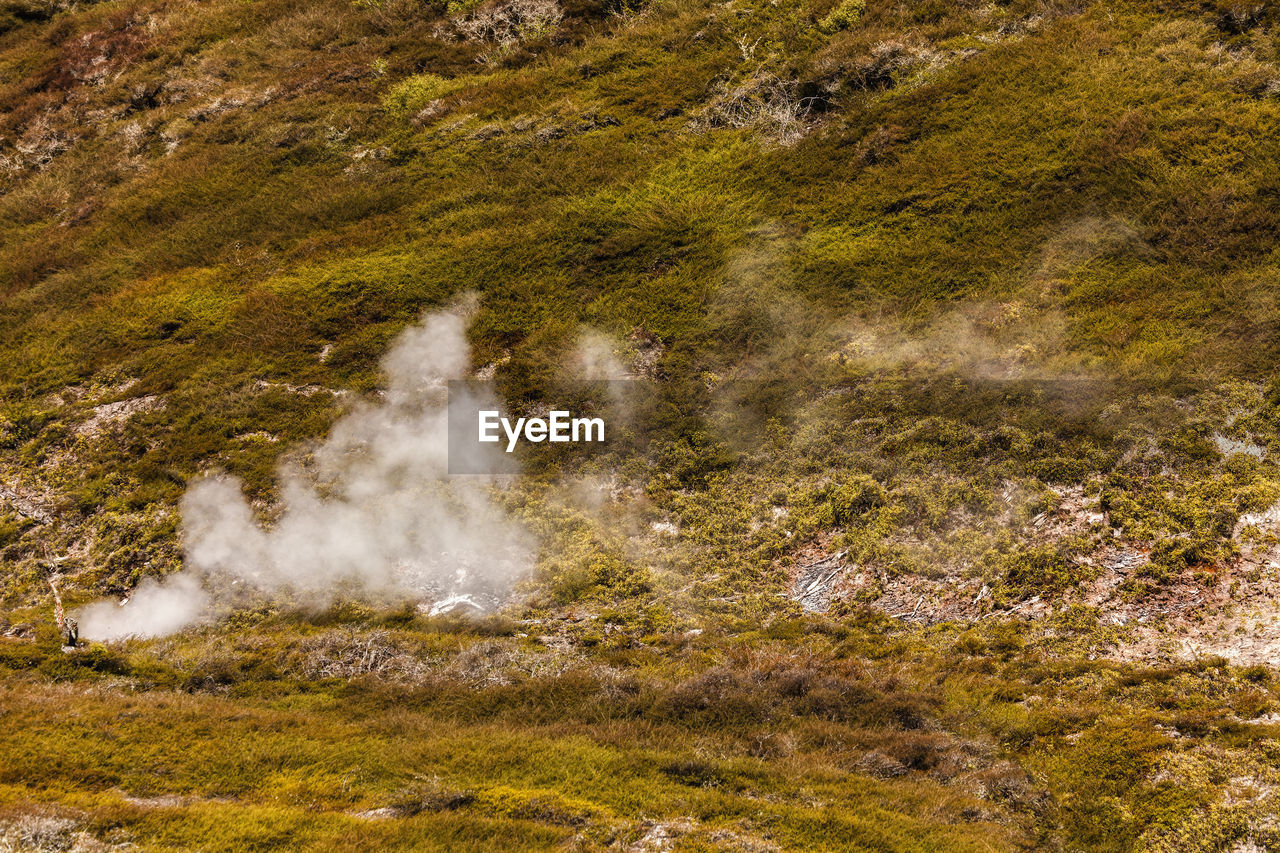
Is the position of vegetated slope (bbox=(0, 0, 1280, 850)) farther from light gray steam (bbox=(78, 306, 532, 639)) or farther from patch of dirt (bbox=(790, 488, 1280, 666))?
light gray steam (bbox=(78, 306, 532, 639))

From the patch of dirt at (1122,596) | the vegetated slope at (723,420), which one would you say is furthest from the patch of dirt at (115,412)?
the patch of dirt at (1122,596)

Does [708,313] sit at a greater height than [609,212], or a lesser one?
lesser

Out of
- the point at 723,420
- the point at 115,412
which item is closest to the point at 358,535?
the point at 723,420

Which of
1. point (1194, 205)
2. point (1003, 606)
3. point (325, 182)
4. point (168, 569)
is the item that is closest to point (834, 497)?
point (1003, 606)

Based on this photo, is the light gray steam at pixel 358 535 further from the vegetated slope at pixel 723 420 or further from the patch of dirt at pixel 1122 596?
the patch of dirt at pixel 1122 596

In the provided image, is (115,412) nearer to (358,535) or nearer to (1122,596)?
(358,535)

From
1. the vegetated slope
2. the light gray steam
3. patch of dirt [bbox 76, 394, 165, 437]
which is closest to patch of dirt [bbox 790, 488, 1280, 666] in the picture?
the vegetated slope

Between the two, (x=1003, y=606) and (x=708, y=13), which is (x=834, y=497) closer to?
(x=1003, y=606)
